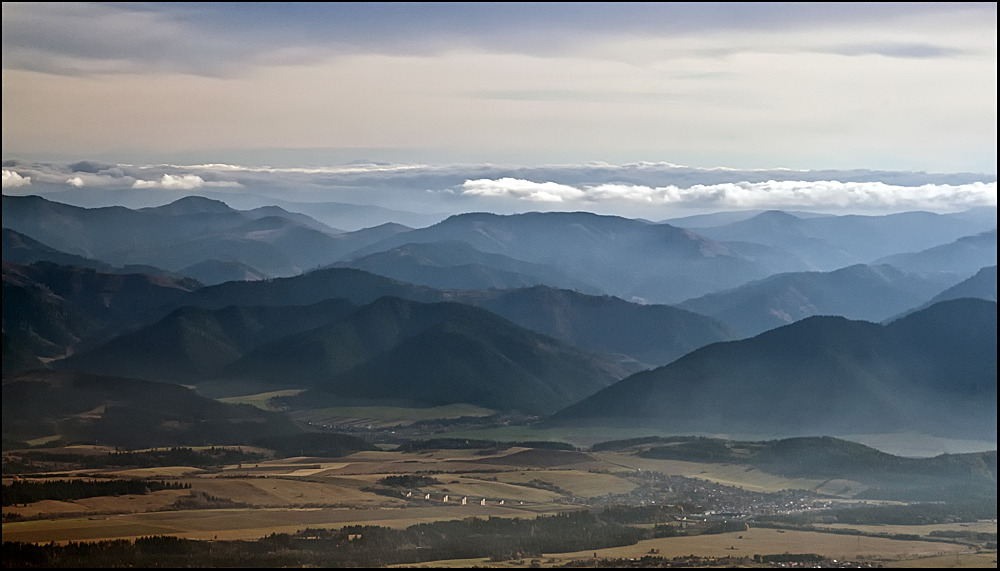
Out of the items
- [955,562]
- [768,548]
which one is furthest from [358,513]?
[955,562]

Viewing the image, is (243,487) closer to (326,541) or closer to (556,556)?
(326,541)

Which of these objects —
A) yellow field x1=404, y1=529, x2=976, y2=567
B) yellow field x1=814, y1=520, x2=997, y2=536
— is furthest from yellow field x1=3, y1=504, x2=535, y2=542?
yellow field x1=814, y1=520, x2=997, y2=536

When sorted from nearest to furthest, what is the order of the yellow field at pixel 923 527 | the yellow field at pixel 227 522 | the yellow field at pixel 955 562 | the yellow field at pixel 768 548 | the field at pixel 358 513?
the yellow field at pixel 955 562
the yellow field at pixel 768 548
the yellow field at pixel 227 522
the field at pixel 358 513
the yellow field at pixel 923 527

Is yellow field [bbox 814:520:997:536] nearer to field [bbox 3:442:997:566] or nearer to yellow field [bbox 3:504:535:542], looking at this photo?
field [bbox 3:442:997:566]

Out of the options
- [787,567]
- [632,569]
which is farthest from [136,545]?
[787,567]

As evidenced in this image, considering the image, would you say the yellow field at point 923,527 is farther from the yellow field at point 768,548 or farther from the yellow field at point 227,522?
the yellow field at point 227,522

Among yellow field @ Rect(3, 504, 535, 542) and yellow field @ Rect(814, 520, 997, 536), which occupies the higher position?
yellow field @ Rect(814, 520, 997, 536)

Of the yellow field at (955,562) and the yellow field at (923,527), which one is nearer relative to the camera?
the yellow field at (955,562)

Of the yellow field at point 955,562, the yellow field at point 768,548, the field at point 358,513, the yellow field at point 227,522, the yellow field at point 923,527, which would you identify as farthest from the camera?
the yellow field at point 923,527

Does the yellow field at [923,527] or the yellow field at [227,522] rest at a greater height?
the yellow field at [923,527]

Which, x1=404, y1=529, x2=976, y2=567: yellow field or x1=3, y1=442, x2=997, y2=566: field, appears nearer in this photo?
x1=404, y1=529, x2=976, y2=567: yellow field

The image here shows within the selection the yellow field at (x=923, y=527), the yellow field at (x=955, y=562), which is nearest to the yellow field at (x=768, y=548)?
the yellow field at (x=955, y=562)
